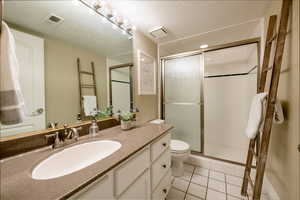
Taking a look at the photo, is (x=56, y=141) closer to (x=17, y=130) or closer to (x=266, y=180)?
(x=17, y=130)

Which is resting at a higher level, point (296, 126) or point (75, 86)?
point (75, 86)

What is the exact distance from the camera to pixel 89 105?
1.16 meters

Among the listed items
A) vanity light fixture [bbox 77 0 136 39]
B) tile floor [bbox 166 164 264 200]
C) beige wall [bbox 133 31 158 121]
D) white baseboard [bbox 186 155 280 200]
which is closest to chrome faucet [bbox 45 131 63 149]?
beige wall [bbox 133 31 158 121]

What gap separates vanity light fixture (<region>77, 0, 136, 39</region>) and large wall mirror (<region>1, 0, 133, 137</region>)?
25 mm

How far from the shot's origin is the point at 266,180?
1.42 m

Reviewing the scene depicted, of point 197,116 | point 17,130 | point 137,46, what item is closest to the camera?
point 17,130

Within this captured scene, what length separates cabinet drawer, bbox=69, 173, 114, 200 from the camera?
1.62 feet

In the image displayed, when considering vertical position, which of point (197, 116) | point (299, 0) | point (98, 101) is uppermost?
point (299, 0)

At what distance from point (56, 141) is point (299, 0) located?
203cm

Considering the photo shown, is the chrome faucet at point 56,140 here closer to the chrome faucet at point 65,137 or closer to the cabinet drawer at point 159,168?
the chrome faucet at point 65,137

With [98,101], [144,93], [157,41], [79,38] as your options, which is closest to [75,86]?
[98,101]

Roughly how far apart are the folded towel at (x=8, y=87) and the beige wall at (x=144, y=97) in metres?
1.31

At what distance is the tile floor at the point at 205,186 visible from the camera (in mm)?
1378

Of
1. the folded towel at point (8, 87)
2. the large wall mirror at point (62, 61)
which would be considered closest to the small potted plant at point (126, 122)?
the large wall mirror at point (62, 61)
